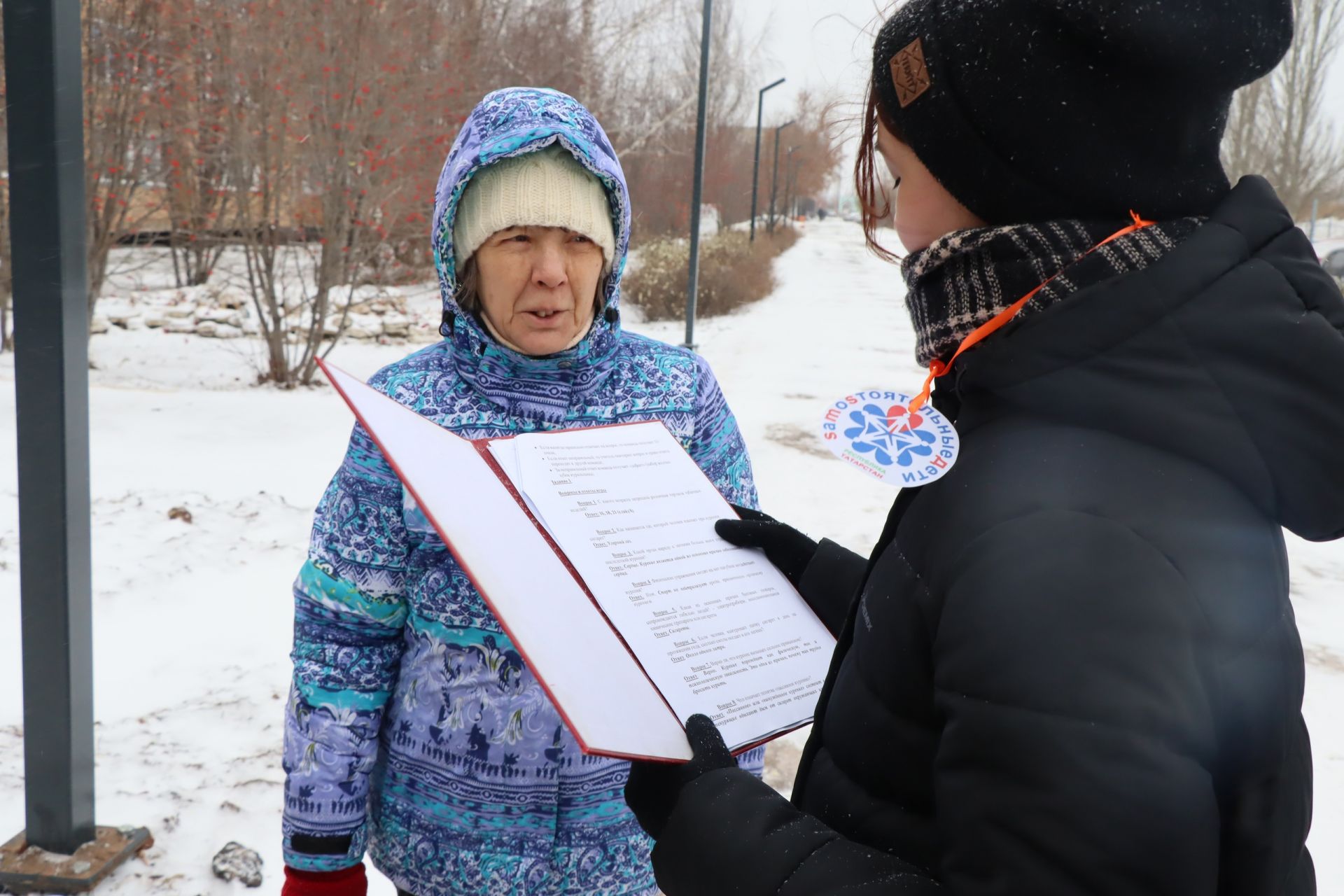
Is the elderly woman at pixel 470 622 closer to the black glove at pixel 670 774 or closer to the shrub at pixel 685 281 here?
the black glove at pixel 670 774

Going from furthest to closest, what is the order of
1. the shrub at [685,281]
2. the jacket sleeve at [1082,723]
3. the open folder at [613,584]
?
the shrub at [685,281]
the open folder at [613,584]
the jacket sleeve at [1082,723]

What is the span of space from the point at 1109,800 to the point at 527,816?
114 cm

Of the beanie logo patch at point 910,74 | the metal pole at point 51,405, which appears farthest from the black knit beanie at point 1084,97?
the metal pole at point 51,405

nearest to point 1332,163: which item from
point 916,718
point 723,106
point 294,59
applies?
point 723,106

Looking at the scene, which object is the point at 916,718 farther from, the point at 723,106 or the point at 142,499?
the point at 723,106

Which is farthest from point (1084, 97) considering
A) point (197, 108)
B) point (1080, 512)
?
point (197, 108)

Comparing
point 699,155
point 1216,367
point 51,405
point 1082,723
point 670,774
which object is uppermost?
point 1216,367

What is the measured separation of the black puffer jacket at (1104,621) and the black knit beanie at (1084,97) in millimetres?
79

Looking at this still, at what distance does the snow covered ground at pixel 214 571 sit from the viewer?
9.55 ft

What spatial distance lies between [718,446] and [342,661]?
75cm

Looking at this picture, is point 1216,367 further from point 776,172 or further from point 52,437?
point 776,172

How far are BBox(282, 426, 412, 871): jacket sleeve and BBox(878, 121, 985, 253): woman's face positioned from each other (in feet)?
3.04

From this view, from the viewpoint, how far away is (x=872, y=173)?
3.85 feet

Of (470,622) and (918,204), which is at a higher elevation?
(918,204)
